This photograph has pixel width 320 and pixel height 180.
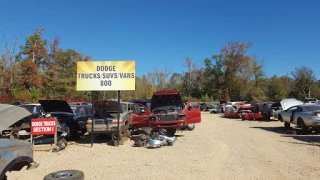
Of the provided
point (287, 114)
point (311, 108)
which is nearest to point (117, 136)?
point (311, 108)

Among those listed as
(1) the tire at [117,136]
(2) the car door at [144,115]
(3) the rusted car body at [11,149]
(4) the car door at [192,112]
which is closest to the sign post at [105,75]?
(1) the tire at [117,136]

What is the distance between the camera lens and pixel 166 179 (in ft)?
23.1

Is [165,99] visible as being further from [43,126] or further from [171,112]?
[43,126]

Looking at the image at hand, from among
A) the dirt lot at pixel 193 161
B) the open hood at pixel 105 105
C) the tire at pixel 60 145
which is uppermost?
the open hood at pixel 105 105

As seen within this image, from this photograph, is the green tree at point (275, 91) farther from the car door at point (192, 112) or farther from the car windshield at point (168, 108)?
the car windshield at point (168, 108)

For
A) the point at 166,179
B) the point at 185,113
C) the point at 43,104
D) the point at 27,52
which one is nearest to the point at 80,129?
the point at 43,104

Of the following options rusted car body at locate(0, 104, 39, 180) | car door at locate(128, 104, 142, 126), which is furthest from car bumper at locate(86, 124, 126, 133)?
rusted car body at locate(0, 104, 39, 180)

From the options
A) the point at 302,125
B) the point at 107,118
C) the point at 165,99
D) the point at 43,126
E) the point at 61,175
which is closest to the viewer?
the point at 61,175

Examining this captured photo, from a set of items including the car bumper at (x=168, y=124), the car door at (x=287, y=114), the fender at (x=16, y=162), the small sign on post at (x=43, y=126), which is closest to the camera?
the fender at (x=16, y=162)

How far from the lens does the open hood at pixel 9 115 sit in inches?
176

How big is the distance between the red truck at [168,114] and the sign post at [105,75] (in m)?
2.59

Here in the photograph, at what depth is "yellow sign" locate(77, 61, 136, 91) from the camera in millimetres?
12812

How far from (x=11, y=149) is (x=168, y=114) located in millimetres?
10141

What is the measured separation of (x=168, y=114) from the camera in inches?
563
